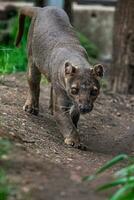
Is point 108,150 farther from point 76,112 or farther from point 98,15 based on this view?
point 98,15

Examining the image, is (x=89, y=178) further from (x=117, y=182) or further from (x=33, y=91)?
(x=33, y=91)

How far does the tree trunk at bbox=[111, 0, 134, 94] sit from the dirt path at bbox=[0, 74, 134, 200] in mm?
355

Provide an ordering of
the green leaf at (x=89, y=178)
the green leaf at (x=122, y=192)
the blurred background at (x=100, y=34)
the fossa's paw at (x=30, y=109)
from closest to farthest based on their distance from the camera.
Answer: the green leaf at (x=122, y=192) → the green leaf at (x=89, y=178) → the fossa's paw at (x=30, y=109) → the blurred background at (x=100, y=34)

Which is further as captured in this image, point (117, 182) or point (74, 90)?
point (74, 90)

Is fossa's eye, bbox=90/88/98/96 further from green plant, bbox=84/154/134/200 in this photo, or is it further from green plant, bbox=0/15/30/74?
green plant, bbox=84/154/134/200

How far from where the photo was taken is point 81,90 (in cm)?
675

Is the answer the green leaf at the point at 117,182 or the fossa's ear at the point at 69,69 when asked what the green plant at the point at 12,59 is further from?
the green leaf at the point at 117,182

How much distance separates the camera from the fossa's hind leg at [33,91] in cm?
801

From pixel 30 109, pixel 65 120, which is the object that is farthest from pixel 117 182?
pixel 30 109

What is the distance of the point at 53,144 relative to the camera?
679 cm

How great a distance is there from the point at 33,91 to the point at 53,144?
4.78 feet

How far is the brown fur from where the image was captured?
6805 mm

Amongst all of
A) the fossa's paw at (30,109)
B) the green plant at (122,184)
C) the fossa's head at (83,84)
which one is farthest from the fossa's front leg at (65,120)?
the green plant at (122,184)

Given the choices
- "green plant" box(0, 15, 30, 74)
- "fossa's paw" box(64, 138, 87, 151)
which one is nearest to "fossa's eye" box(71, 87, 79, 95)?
"fossa's paw" box(64, 138, 87, 151)
